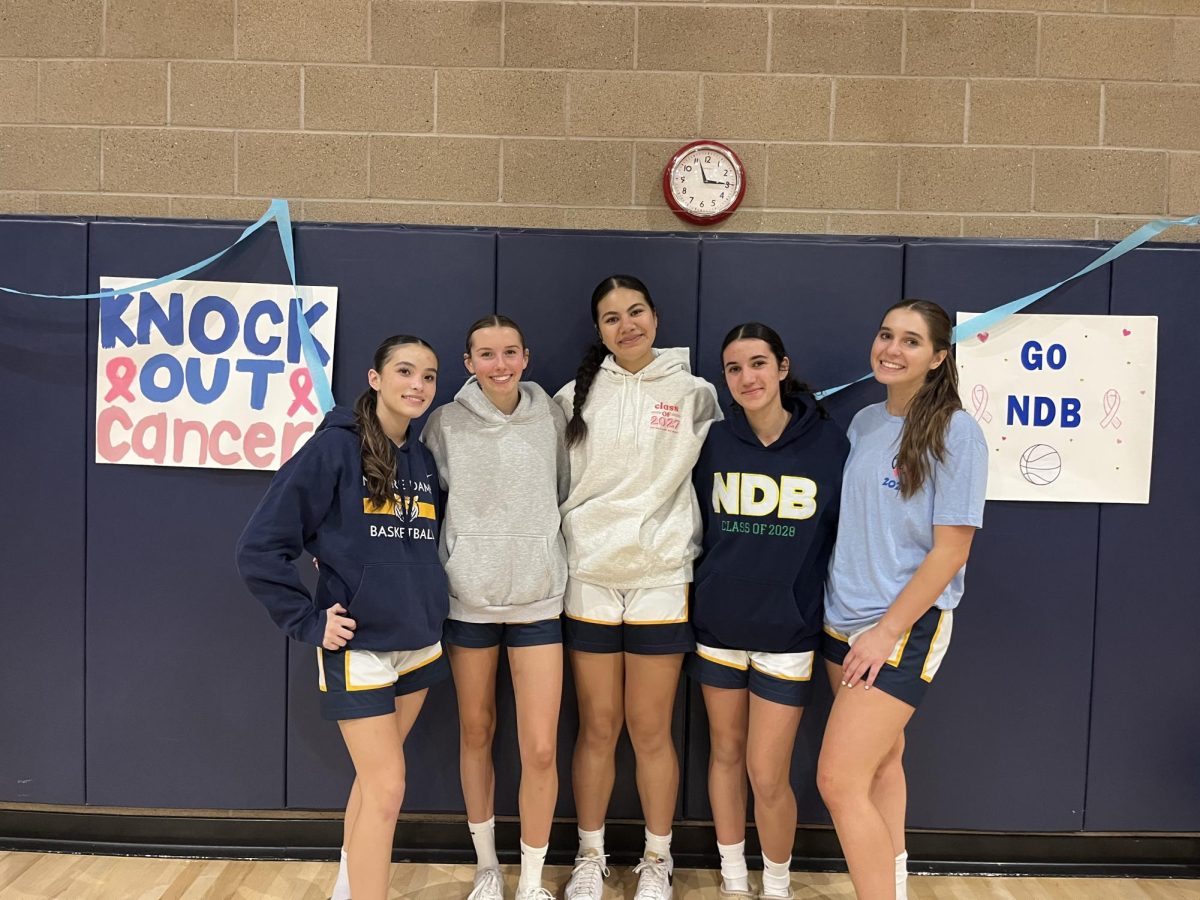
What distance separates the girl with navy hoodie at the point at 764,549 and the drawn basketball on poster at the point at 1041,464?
757 millimetres

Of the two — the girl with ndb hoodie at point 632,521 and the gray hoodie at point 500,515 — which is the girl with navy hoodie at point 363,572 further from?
the girl with ndb hoodie at point 632,521

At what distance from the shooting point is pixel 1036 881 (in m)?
2.70

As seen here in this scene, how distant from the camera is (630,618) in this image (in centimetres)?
233

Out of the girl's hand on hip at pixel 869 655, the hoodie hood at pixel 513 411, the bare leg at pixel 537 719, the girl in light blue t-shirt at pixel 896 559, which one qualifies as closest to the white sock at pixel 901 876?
the girl in light blue t-shirt at pixel 896 559

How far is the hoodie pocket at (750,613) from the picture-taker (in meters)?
2.22

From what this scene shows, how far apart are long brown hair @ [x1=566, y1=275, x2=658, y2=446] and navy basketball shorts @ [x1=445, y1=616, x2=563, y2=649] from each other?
503mm

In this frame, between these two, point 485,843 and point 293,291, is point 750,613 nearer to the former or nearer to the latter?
point 485,843

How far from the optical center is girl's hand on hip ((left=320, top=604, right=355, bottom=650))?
2.05 m

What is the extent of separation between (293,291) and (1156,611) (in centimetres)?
284

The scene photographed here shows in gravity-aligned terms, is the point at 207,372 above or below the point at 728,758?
above

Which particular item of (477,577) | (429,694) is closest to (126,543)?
(429,694)

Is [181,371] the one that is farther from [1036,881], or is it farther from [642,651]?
[1036,881]

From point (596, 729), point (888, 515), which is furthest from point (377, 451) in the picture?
point (888, 515)

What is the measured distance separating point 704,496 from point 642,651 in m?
0.45
